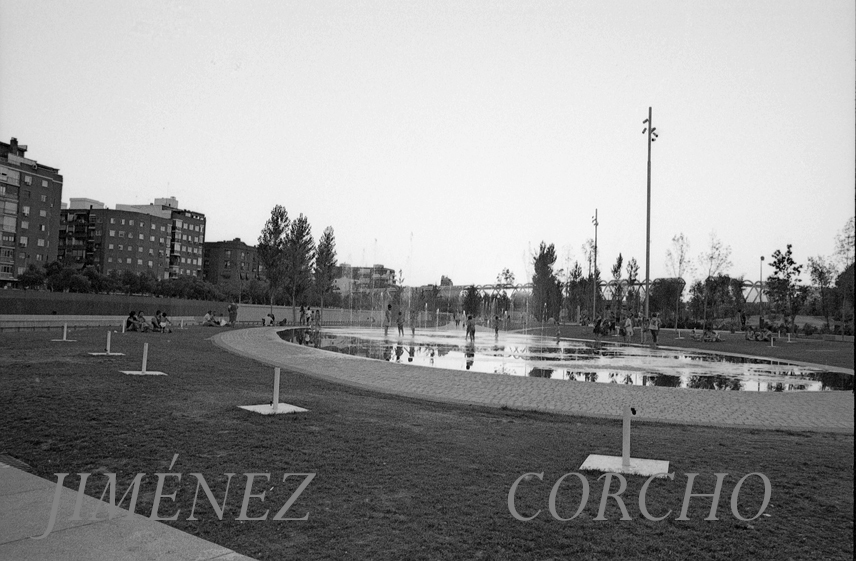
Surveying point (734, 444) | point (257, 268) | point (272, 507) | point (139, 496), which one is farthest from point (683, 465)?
point (257, 268)

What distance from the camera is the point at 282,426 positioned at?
8.89 m

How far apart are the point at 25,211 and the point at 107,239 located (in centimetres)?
2829

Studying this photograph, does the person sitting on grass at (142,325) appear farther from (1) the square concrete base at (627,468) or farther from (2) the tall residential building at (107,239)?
(2) the tall residential building at (107,239)

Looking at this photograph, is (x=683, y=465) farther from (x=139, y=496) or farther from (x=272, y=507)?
(x=139, y=496)

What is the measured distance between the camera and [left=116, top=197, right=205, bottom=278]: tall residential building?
141 metres

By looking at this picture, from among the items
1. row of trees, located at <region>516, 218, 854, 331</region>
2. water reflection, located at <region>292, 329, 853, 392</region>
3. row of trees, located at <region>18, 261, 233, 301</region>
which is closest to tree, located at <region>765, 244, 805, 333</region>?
row of trees, located at <region>516, 218, 854, 331</region>

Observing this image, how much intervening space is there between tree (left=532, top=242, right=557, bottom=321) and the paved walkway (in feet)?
202

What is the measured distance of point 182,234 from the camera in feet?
474

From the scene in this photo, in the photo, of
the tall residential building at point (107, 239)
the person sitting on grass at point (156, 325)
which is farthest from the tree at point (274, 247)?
the tall residential building at point (107, 239)

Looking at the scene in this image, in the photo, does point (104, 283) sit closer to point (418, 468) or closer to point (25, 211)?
point (25, 211)

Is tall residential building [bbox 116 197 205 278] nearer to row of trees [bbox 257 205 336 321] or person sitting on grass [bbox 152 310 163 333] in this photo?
row of trees [bbox 257 205 336 321]

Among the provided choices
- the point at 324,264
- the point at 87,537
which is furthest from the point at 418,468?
the point at 324,264

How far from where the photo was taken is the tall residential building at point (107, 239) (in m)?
125

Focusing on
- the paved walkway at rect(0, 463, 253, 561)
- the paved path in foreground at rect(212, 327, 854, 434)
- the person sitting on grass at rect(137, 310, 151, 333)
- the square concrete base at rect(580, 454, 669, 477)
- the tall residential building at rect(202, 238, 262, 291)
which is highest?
the tall residential building at rect(202, 238, 262, 291)
